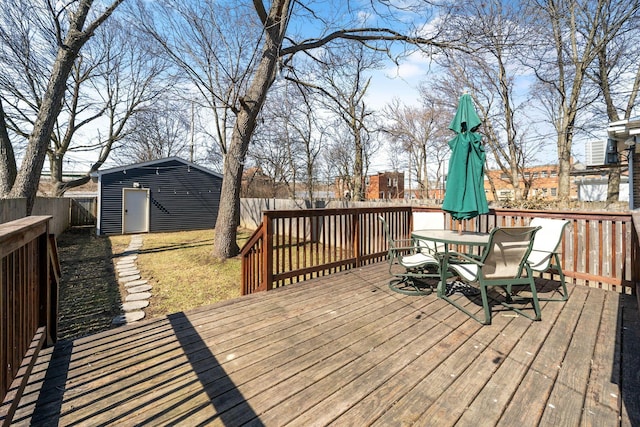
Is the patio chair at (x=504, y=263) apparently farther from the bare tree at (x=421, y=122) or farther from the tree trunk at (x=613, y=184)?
the tree trunk at (x=613, y=184)

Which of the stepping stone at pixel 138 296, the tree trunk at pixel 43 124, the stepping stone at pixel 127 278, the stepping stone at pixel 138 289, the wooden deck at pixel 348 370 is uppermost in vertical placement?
the tree trunk at pixel 43 124

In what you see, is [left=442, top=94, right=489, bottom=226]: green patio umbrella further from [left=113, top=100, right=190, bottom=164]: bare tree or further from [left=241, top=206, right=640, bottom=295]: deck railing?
[left=113, top=100, right=190, bottom=164]: bare tree

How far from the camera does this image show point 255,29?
7.73 meters

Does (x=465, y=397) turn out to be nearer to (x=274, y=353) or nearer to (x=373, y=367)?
(x=373, y=367)

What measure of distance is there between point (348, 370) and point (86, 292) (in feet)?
18.8

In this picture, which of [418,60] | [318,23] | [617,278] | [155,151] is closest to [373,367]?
[617,278]

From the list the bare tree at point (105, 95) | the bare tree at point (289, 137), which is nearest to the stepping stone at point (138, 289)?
the bare tree at point (289, 137)

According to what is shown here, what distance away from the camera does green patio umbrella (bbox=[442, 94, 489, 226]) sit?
3.54 meters

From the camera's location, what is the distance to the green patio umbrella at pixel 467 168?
3537 mm

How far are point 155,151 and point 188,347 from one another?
23.4 meters

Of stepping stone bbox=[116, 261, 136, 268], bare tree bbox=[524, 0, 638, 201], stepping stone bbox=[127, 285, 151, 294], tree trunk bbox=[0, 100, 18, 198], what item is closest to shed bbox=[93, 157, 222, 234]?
tree trunk bbox=[0, 100, 18, 198]

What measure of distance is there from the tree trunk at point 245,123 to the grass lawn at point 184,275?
Result: 0.71m

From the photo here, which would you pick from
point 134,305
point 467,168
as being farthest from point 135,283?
point 467,168

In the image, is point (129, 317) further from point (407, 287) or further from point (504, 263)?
point (504, 263)
